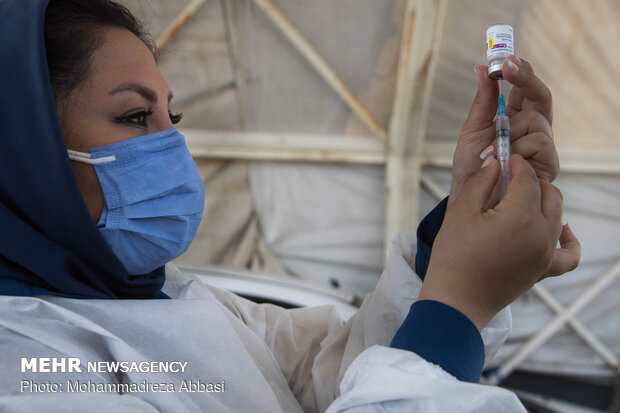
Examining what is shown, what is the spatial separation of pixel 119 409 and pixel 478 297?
55 centimetres

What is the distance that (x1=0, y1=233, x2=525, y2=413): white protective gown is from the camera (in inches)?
26.7

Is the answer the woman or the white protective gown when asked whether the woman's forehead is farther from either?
the white protective gown

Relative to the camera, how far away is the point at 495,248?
2.25ft

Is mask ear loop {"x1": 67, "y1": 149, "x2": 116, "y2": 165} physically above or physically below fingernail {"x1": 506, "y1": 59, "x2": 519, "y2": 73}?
below

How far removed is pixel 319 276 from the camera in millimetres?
3750

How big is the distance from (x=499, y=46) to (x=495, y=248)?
0.43 metres

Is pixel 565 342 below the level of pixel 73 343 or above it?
below

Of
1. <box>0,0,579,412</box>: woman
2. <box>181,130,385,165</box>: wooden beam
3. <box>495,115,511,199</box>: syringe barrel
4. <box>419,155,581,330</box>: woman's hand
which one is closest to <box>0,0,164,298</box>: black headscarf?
<box>0,0,579,412</box>: woman

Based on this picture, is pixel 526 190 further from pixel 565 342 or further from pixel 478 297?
pixel 565 342

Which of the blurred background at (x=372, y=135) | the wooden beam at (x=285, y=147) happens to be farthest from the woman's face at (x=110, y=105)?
the wooden beam at (x=285, y=147)

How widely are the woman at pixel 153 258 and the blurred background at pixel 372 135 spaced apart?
135cm

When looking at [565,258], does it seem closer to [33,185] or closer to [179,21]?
[33,185]

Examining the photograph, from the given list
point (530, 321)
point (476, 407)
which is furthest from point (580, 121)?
point (476, 407)

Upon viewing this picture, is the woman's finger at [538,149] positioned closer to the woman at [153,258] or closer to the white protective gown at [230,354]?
the woman at [153,258]
